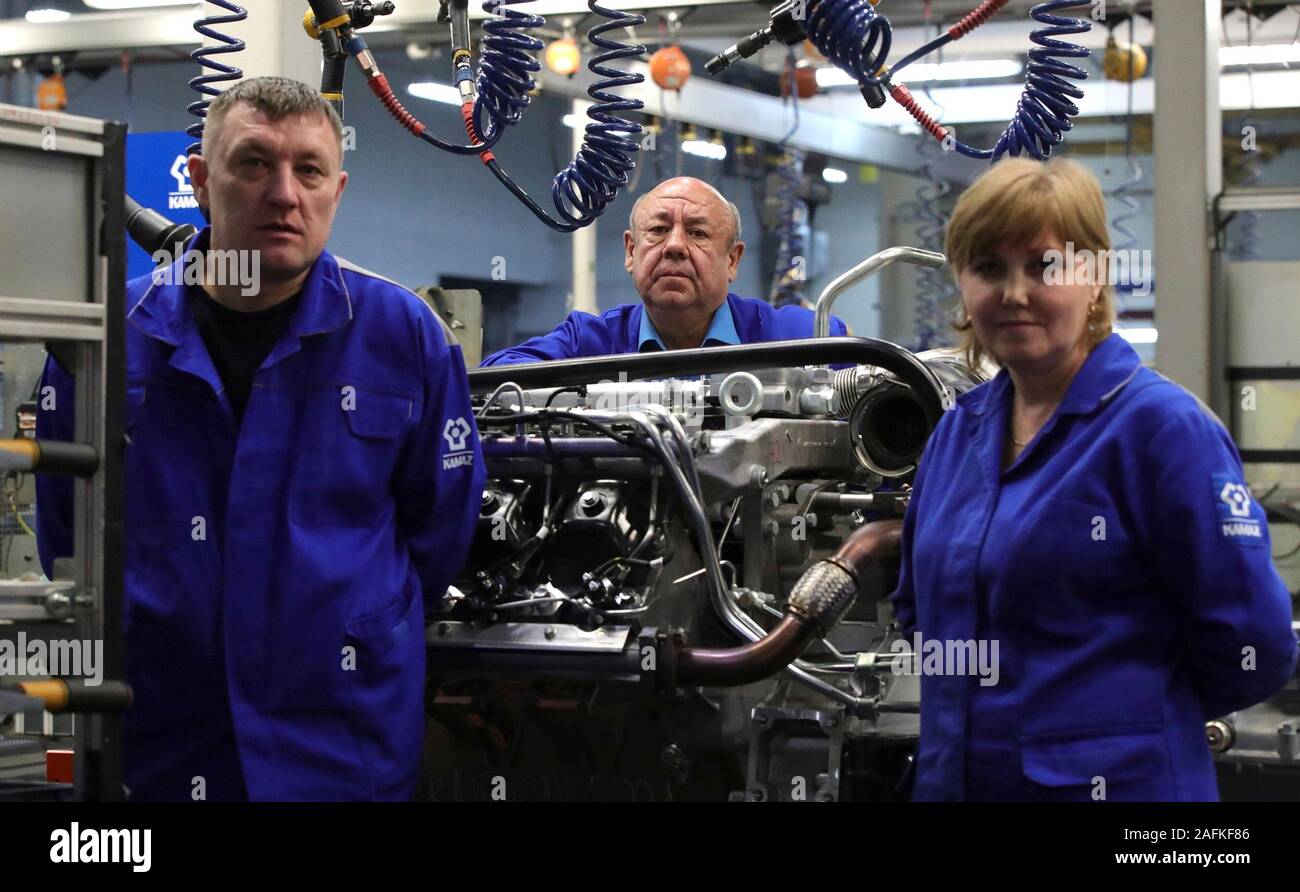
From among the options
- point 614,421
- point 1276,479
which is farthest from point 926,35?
point 614,421

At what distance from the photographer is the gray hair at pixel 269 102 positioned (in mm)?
2307

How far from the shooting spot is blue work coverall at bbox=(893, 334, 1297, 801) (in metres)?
1.74

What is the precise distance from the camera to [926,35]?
8320 mm

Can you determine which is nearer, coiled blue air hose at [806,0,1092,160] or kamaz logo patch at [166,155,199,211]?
coiled blue air hose at [806,0,1092,160]

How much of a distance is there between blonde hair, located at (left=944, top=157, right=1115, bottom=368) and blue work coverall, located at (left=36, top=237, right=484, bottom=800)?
939 millimetres

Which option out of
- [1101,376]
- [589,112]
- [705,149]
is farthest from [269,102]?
[705,149]

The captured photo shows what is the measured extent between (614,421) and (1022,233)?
111cm

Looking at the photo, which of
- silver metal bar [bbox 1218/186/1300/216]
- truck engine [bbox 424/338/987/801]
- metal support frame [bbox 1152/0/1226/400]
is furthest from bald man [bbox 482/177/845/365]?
silver metal bar [bbox 1218/186/1300/216]

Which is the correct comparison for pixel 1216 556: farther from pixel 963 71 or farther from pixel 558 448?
pixel 963 71

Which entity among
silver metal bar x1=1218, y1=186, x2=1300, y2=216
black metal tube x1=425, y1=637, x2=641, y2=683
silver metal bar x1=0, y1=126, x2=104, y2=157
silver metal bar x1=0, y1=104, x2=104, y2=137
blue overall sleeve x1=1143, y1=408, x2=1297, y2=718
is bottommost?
black metal tube x1=425, y1=637, x2=641, y2=683

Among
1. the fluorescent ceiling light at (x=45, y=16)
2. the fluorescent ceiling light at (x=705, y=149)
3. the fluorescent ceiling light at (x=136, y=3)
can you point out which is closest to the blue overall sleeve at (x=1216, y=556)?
the fluorescent ceiling light at (x=136, y=3)

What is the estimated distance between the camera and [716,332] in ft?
12.7

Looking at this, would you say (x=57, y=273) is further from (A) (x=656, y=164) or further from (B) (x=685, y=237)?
(A) (x=656, y=164)

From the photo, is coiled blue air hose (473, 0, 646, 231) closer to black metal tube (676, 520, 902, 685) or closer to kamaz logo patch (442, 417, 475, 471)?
kamaz logo patch (442, 417, 475, 471)
